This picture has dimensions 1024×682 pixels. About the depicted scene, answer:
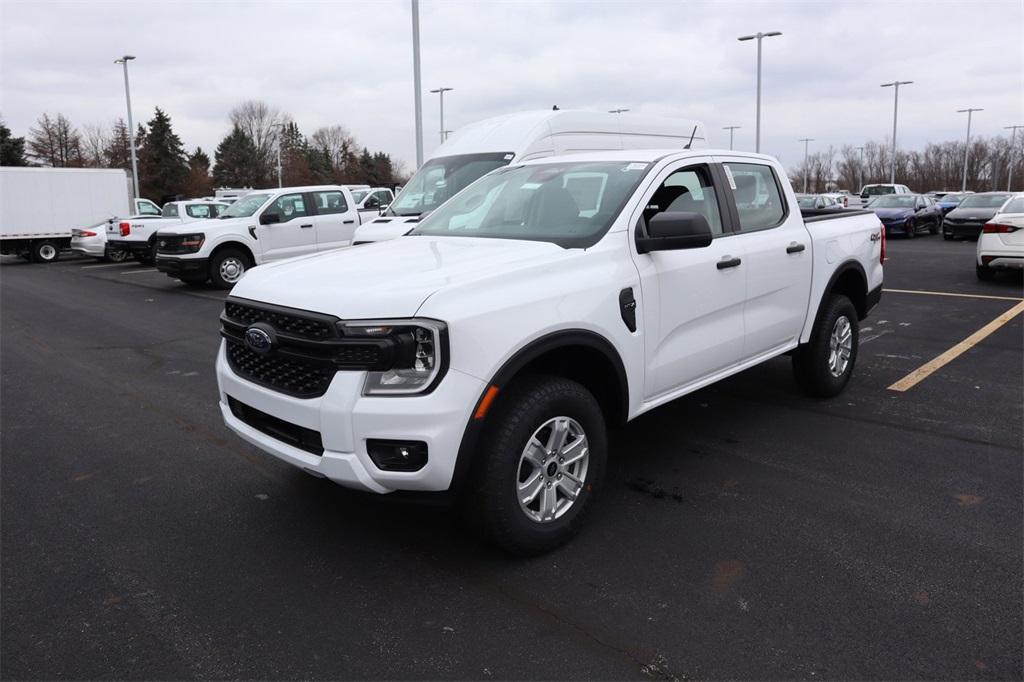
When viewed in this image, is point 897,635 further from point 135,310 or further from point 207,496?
point 135,310

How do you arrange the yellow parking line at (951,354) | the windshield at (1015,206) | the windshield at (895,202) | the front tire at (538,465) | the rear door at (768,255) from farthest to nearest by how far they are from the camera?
the windshield at (895,202) → the windshield at (1015,206) → the yellow parking line at (951,354) → the rear door at (768,255) → the front tire at (538,465)

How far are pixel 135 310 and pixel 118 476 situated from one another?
8.45 m

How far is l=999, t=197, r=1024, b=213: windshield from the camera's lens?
1205cm

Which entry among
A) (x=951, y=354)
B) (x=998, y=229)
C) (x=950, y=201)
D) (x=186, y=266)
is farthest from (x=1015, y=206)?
(x=950, y=201)

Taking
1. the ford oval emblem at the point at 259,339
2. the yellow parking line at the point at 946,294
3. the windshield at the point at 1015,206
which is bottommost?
the yellow parking line at the point at 946,294

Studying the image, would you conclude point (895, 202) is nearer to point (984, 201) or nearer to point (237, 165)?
point (984, 201)

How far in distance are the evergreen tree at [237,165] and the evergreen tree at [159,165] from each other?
485 inches

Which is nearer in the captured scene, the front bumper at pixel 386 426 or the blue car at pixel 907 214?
the front bumper at pixel 386 426

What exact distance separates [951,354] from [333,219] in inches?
443

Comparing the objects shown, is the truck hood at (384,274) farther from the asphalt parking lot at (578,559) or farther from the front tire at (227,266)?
the front tire at (227,266)

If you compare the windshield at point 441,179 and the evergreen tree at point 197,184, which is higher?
the evergreen tree at point 197,184

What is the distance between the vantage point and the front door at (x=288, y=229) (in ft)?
48.1

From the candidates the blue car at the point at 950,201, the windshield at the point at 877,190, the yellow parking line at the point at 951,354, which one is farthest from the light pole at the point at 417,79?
the windshield at the point at 877,190

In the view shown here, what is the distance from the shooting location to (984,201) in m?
23.5
